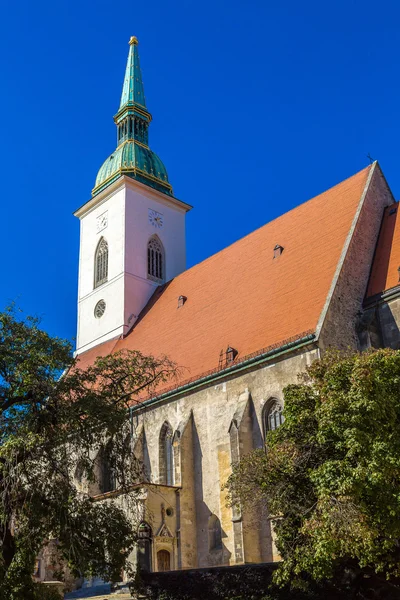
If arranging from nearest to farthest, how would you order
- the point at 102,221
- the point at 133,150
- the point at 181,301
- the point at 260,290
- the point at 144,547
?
the point at 144,547
the point at 260,290
the point at 181,301
the point at 102,221
the point at 133,150

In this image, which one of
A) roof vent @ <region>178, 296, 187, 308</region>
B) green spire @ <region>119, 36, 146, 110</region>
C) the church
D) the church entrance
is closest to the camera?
the church

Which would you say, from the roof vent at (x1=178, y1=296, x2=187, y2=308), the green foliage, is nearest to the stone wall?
the green foliage

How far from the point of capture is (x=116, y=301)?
30016 millimetres

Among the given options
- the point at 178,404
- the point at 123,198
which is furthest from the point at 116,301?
the point at 178,404

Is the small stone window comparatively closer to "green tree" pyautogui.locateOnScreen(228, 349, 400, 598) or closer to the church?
the church

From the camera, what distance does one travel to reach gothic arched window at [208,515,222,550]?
18867 mm

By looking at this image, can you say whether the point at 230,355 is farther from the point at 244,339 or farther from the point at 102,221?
the point at 102,221

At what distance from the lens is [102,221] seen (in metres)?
33.2

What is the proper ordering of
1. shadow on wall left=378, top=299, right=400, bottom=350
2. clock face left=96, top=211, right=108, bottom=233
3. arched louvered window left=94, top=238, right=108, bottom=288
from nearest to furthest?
shadow on wall left=378, top=299, right=400, bottom=350, arched louvered window left=94, top=238, right=108, bottom=288, clock face left=96, top=211, right=108, bottom=233

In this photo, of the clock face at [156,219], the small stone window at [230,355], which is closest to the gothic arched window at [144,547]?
the small stone window at [230,355]

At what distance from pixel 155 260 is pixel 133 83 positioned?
1144 centimetres

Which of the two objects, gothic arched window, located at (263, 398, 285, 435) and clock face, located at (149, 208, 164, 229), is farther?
clock face, located at (149, 208, 164, 229)

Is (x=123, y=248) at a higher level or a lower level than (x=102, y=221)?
lower

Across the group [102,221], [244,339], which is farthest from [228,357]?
[102,221]
